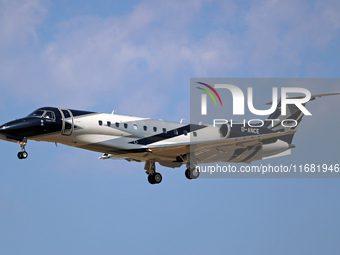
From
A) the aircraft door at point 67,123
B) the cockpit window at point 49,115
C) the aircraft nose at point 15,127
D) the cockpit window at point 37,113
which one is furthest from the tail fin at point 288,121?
the aircraft nose at point 15,127

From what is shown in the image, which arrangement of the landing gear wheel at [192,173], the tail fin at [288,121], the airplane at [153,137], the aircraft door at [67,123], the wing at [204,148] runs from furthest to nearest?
the tail fin at [288,121] < the landing gear wheel at [192,173] < the wing at [204,148] < the aircraft door at [67,123] < the airplane at [153,137]

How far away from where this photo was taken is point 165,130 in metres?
35.7

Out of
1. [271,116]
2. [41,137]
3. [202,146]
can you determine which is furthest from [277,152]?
[41,137]

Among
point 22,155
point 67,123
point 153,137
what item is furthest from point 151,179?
point 22,155

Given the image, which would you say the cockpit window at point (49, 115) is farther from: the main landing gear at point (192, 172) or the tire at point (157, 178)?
the main landing gear at point (192, 172)

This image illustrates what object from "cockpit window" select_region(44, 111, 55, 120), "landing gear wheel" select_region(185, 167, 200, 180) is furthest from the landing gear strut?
"cockpit window" select_region(44, 111, 55, 120)

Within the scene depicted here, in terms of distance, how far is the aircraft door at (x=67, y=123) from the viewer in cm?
3247

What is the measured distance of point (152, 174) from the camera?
3709 cm

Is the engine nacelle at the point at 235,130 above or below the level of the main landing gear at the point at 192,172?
above

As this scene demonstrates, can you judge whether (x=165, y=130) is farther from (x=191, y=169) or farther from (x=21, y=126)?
(x=21, y=126)

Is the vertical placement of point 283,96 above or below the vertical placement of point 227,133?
above

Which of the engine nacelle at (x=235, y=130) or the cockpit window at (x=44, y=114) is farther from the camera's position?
the engine nacelle at (x=235, y=130)

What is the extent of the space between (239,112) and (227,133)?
1305 mm

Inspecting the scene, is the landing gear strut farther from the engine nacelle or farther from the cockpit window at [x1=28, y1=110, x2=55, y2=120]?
Result: the cockpit window at [x1=28, y1=110, x2=55, y2=120]
